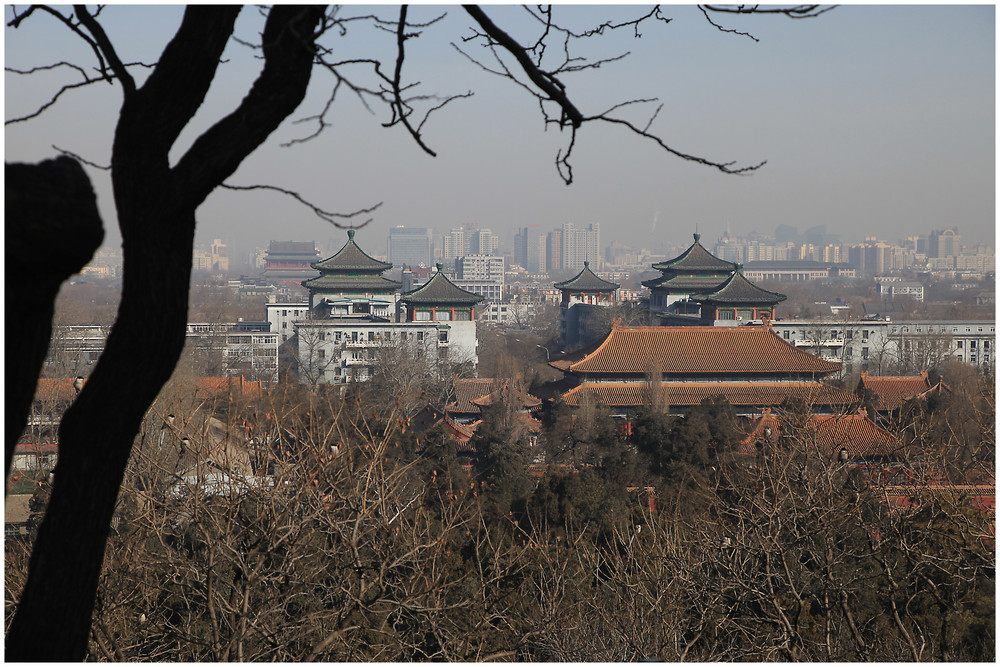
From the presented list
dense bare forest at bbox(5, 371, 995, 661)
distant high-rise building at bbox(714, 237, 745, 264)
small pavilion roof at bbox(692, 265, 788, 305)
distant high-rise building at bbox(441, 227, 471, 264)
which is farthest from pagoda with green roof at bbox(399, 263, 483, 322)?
distant high-rise building at bbox(714, 237, 745, 264)

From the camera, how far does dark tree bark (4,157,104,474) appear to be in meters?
1.21

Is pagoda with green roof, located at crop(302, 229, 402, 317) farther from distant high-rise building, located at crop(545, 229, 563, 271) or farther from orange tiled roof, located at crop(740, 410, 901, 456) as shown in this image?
distant high-rise building, located at crop(545, 229, 563, 271)

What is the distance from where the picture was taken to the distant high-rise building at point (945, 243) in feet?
Answer: 351

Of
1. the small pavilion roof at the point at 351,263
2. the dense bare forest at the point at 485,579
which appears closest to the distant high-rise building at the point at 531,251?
the small pavilion roof at the point at 351,263

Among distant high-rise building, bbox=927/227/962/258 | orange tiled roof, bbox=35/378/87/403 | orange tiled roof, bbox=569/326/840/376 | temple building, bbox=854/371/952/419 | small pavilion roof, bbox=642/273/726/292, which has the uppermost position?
distant high-rise building, bbox=927/227/962/258

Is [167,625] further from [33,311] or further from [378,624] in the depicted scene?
[33,311]

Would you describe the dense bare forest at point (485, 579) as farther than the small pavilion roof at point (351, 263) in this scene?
No

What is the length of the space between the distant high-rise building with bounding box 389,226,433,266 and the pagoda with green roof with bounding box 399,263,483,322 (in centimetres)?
9693

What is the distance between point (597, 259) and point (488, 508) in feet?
452

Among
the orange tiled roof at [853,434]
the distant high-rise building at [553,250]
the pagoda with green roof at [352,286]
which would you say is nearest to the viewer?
the orange tiled roof at [853,434]

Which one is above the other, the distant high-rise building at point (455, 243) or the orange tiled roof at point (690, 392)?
the distant high-rise building at point (455, 243)

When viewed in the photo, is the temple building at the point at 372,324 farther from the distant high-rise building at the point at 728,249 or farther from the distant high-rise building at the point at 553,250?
the distant high-rise building at the point at 553,250

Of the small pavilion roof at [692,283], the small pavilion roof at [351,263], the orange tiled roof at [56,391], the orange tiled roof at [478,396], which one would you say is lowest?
the orange tiled roof at [478,396]

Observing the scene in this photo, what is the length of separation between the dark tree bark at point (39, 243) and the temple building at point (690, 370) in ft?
50.9
